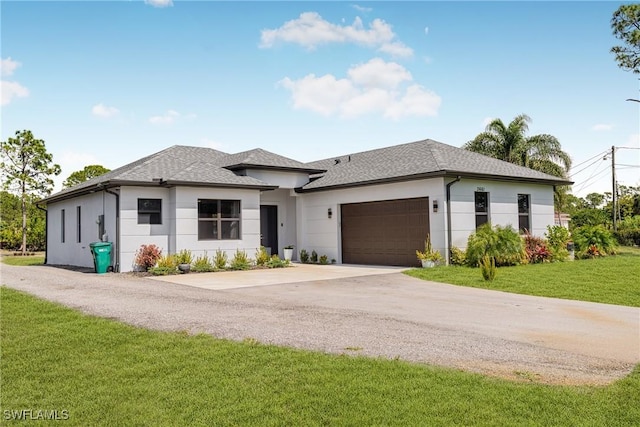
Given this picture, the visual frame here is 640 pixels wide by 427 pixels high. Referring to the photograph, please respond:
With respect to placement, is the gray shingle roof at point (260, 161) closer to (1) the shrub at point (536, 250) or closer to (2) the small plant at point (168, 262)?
(2) the small plant at point (168, 262)

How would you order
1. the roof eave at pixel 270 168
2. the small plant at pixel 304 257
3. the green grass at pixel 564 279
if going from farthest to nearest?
the small plant at pixel 304 257 < the roof eave at pixel 270 168 < the green grass at pixel 564 279

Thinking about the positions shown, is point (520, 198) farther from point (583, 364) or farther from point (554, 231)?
point (583, 364)

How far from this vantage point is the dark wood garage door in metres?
17.2

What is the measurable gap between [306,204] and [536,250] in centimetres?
968

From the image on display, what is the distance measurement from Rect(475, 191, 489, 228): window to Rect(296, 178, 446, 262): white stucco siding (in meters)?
2.16

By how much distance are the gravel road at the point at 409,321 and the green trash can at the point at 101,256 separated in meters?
3.40

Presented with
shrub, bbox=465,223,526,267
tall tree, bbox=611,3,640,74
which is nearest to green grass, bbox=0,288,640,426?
shrub, bbox=465,223,526,267

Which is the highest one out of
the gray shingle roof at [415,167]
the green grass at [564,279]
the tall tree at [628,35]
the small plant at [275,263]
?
the tall tree at [628,35]

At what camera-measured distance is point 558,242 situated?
733 inches

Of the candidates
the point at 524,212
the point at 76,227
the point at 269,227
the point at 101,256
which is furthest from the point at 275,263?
the point at 524,212

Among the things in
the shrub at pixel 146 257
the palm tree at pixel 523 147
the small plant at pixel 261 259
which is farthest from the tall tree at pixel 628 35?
the shrub at pixel 146 257

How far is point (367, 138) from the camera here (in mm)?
29016

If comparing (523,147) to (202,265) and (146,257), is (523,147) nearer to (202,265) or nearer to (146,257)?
(202,265)

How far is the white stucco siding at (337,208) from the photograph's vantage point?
53.8ft
